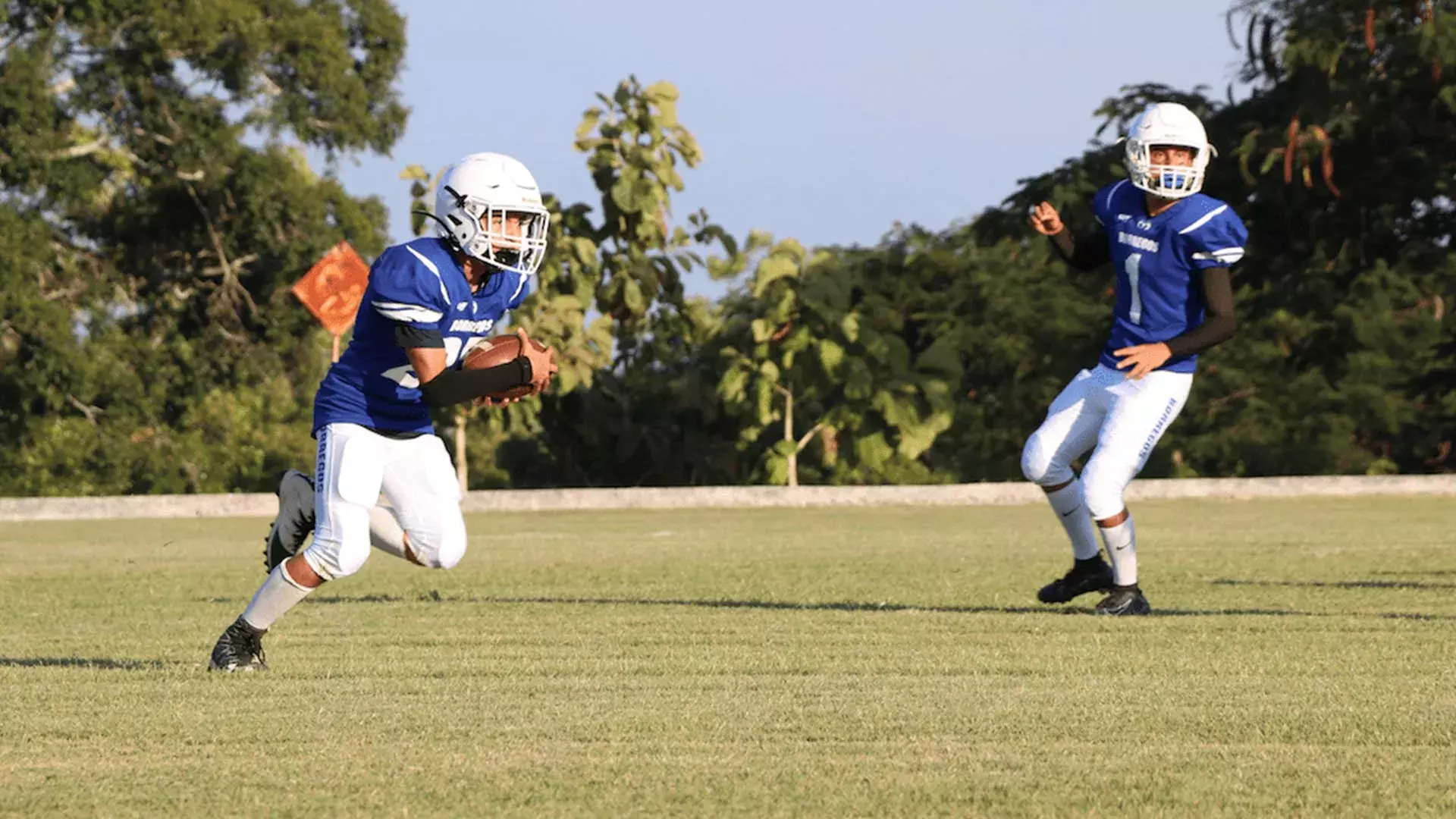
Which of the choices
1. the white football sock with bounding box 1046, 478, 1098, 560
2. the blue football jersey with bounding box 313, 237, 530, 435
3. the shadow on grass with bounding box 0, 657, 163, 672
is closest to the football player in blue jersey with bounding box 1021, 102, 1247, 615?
the white football sock with bounding box 1046, 478, 1098, 560

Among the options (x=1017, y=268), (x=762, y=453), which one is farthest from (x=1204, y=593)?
(x=1017, y=268)

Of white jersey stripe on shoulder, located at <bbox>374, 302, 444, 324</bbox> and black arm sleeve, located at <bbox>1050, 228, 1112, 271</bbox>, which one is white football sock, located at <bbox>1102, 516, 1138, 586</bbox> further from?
white jersey stripe on shoulder, located at <bbox>374, 302, 444, 324</bbox>

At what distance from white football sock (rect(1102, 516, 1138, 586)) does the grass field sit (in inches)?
11.2

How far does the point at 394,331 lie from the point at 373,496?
663 mm

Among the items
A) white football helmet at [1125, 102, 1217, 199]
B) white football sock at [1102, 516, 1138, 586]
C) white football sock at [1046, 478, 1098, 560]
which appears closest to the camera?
white football helmet at [1125, 102, 1217, 199]

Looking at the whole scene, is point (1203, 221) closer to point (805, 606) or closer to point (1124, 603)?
point (1124, 603)

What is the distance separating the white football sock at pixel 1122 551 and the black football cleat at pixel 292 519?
4.14 meters

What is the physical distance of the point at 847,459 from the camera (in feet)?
114

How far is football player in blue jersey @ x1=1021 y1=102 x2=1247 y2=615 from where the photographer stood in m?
10.3

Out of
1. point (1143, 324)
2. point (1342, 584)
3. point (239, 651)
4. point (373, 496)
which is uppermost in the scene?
point (1143, 324)

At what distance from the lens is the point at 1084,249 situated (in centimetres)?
1125

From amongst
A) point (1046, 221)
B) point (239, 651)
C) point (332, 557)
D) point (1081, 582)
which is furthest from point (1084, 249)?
point (239, 651)

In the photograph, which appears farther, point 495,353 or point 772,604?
point 772,604

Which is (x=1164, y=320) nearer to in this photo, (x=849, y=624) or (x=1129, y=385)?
(x=1129, y=385)
